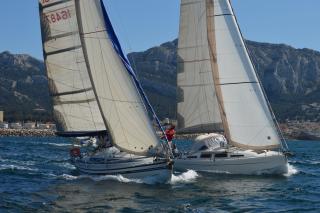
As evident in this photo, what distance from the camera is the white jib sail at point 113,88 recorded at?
32000 millimetres

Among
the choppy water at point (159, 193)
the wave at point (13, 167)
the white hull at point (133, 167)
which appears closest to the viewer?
the choppy water at point (159, 193)

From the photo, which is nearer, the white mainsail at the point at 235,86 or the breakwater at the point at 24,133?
the white mainsail at the point at 235,86

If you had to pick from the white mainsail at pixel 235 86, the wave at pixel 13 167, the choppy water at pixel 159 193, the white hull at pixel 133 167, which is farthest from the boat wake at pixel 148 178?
the wave at pixel 13 167

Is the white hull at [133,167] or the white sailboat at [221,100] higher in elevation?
the white sailboat at [221,100]

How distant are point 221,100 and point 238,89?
4.71 feet

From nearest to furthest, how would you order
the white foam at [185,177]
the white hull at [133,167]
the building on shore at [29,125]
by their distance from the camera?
the white hull at [133,167] < the white foam at [185,177] < the building on shore at [29,125]

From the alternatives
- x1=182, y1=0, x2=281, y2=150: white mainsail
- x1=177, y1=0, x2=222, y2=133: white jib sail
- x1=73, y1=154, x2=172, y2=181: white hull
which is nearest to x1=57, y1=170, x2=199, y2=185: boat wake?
x1=73, y1=154, x2=172, y2=181: white hull

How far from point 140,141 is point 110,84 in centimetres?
354

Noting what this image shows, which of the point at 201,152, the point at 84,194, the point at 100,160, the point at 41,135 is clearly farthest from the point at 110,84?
the point at 41,135

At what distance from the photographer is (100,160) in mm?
34062

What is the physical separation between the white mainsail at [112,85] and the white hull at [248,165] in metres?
7.37

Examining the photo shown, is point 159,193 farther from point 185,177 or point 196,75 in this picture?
point 196,75

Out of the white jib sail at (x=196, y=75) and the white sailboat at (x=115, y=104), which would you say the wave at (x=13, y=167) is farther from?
the white jib sail at (x=196, y=75)

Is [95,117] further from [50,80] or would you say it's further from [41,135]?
[41,135]
